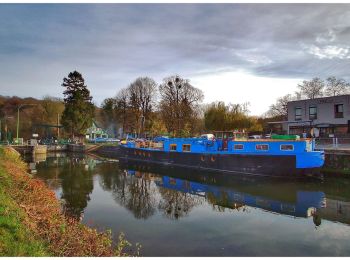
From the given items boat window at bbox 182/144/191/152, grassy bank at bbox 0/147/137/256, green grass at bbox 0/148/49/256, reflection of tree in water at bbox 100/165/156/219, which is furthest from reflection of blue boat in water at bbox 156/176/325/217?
green grass at bbox 0/148/49/256

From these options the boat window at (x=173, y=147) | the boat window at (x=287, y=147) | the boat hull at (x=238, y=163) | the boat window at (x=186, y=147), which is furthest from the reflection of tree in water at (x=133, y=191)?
the boat window at (x=287, y=147)

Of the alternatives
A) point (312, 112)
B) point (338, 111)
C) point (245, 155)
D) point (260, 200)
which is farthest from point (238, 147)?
point (312, 112)

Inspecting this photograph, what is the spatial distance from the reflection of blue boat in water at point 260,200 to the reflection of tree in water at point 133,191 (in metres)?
2.68

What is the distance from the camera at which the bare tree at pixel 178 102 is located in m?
55.7

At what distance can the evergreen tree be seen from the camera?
67062 mm

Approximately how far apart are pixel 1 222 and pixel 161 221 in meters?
8.05

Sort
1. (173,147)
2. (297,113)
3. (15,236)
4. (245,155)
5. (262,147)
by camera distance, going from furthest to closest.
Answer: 1. (297,113)
2. (173,147)
3. (245,155)
4. (262,147)
5. (15,236)

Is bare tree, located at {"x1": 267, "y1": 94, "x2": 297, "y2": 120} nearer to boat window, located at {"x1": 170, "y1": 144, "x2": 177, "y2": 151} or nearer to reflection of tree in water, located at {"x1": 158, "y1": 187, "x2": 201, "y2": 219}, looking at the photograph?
boat window, located at {"x1": 170, "y1": 144, "x2": 177, "y2": 151}

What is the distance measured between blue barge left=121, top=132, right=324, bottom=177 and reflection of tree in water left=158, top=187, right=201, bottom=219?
8.52m

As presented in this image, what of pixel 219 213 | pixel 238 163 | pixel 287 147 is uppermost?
pixel 287 147

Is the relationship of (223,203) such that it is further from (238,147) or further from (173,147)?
(173,147)

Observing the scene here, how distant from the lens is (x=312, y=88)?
2562 inches

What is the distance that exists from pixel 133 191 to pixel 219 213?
343 inches

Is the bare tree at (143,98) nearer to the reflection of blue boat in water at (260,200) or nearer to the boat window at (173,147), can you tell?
the boat window at (173,147)
